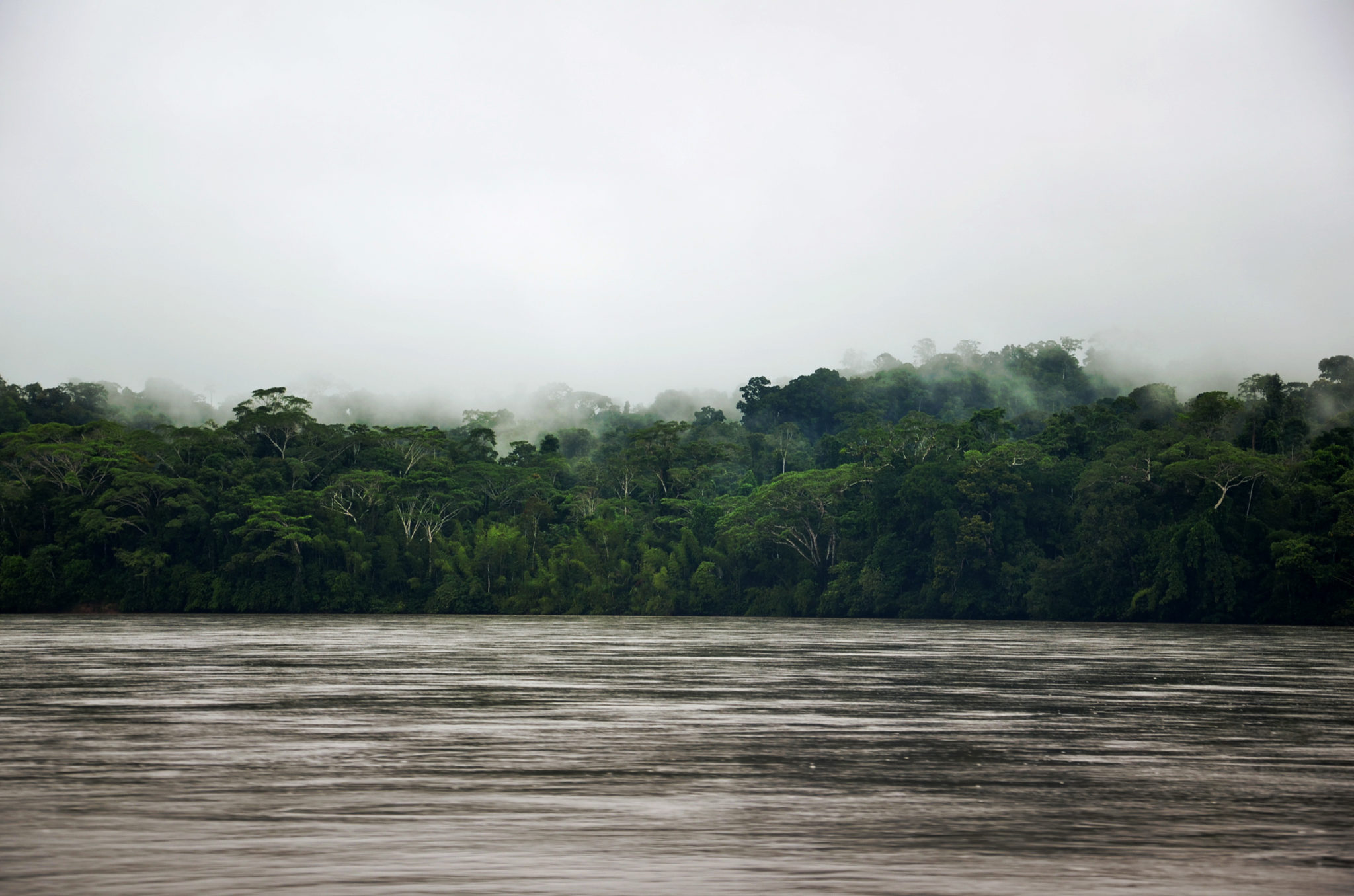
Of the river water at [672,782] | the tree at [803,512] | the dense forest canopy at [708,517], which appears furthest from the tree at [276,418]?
the river water at [672,782]

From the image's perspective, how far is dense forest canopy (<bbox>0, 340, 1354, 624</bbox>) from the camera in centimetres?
6581

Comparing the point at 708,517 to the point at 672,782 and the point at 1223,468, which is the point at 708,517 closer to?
the point at 1223,468

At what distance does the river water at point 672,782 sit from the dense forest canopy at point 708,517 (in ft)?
143

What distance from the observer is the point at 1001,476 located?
74250 mm

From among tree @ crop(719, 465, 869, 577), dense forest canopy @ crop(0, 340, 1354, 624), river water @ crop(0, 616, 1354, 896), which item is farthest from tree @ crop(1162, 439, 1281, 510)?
river water @ crop(0, 616, 1354, 896)

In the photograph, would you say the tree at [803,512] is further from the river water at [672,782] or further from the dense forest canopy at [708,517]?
the river water at [672,782]

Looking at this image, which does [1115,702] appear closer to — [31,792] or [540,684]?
[540,684]

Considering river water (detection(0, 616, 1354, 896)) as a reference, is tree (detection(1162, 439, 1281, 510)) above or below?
above

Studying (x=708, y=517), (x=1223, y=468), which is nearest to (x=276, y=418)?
(x=708, y=517)

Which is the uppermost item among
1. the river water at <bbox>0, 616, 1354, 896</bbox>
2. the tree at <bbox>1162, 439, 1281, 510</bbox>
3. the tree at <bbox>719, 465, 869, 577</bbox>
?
the tree at <bbox>1162, 439, 1281, 510</bbox>

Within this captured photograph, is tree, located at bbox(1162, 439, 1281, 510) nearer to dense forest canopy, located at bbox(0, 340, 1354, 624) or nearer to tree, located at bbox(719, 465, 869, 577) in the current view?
dense forest canopy, located at bbox(0, 340, 1354, 624)

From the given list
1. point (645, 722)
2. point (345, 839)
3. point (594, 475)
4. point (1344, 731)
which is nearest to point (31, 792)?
point (345, 839)

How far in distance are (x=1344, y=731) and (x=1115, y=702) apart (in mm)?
4147

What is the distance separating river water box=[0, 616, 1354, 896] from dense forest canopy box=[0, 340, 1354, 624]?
143 ft
